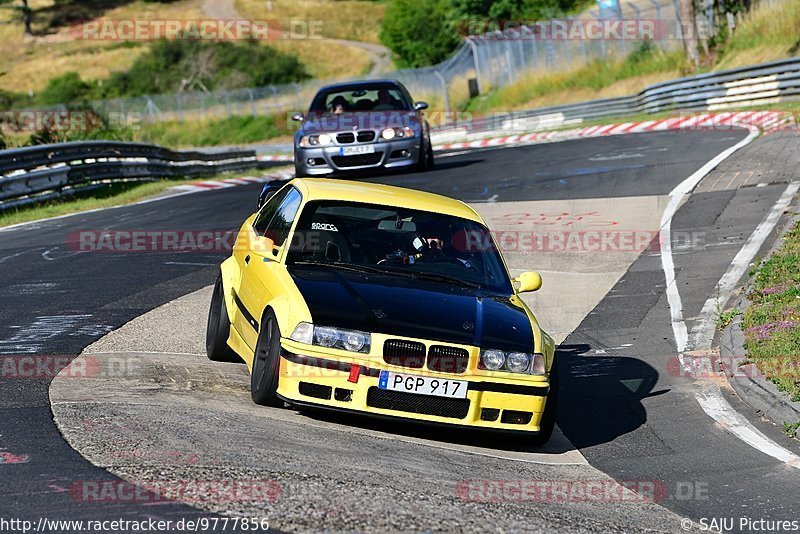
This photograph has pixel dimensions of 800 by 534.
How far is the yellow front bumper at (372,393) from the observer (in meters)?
7.08

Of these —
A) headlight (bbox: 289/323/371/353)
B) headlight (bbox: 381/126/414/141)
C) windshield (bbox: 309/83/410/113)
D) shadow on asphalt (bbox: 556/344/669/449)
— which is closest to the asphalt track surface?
shadow on asphalt (bbox: 556/344/669/449)

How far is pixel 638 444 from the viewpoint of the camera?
26.3 ft

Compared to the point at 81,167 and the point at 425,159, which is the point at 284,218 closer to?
the point at 425,159

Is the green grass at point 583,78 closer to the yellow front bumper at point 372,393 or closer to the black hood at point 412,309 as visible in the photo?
the black hood at point 412,309

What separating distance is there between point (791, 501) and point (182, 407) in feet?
11.4

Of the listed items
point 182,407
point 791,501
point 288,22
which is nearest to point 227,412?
point 182,407

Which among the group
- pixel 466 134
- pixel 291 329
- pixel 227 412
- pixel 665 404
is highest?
pixel 291 329

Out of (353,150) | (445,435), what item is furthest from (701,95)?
(445,435)

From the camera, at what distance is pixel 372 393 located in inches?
279

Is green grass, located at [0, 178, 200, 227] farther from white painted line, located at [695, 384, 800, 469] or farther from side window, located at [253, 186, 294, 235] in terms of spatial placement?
white painted line, located at [695, 384, 800, 469]

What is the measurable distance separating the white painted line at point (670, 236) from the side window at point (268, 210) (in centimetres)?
374

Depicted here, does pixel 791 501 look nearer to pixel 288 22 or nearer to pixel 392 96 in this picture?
pixel 392 96

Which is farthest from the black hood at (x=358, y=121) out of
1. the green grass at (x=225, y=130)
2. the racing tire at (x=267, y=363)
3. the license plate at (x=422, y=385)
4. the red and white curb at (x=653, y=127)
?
the green grass at (x=225, y=130)

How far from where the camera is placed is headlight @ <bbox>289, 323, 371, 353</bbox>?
7.13 metres
